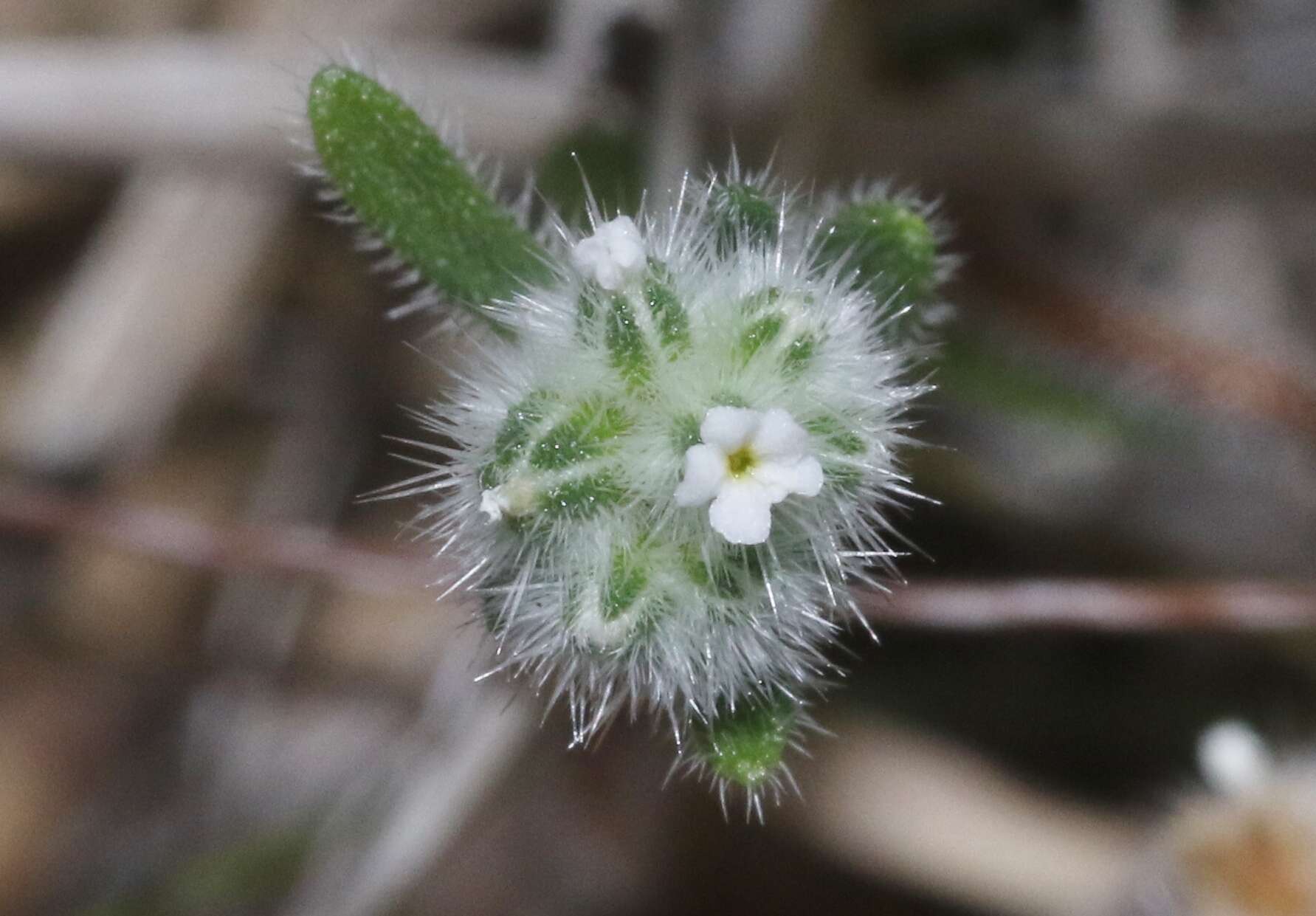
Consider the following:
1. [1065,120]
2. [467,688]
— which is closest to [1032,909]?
[467,688]

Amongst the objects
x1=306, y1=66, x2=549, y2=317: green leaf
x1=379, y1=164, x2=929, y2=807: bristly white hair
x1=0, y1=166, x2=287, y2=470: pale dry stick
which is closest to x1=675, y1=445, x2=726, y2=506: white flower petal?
x1=379, y1=164, x2=929, y2=807: bristly white hair

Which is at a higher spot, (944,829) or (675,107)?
(675,107)

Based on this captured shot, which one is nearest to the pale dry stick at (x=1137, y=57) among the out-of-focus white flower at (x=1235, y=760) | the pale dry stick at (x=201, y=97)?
the pale dry stick at (x=201, y=97)

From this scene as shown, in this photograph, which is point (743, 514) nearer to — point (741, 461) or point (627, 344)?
point (741, 461)

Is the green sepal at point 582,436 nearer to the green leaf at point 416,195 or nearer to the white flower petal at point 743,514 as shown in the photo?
the white flower petal at point 743,514

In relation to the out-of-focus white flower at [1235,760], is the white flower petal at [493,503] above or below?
below

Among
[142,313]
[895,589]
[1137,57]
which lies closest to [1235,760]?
[895,589]
